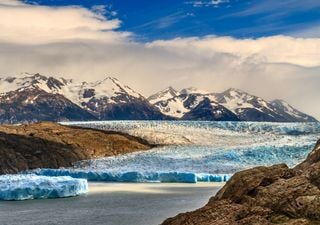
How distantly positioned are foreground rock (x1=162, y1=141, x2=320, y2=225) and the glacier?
21.6 metres

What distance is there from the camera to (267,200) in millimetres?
17969

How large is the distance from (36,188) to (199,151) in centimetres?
3272

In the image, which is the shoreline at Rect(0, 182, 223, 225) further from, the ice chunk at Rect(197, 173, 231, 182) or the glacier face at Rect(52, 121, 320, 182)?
the glacier face at Rect(52, 121, 320, 182)

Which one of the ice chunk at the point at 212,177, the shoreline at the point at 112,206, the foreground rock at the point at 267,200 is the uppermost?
the foreground rock at the point at 267,200

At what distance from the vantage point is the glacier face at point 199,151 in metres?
57.2

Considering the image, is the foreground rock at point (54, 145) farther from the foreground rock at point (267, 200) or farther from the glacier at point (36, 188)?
the foreground rock at point (267, 200)

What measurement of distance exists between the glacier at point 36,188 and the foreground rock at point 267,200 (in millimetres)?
21630

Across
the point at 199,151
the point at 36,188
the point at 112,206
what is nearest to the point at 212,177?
the point at 199,151

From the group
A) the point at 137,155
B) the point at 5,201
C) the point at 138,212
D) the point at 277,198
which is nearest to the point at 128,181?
the point at 137,155

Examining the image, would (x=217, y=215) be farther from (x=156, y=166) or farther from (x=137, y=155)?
(x=137, y=155)

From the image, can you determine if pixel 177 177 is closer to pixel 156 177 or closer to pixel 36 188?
pixel 156 177

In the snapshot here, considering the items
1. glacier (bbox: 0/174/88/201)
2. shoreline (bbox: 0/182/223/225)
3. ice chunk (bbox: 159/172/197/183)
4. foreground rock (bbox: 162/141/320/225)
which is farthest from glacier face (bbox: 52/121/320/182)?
foreground rock (bbox: 162/141/320/225)

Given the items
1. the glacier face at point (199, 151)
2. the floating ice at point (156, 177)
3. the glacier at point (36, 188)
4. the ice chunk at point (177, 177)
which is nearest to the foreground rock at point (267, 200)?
the glacier at point (36, 188)

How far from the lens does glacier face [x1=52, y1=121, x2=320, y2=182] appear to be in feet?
188
